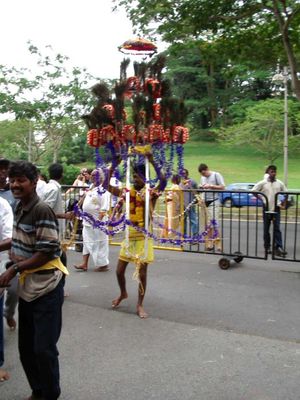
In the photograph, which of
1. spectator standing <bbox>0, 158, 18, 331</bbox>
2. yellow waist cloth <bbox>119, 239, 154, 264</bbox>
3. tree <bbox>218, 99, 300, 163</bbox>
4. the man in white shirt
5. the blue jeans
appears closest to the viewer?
spectator standing <bbox>0, 158, 18, 331</bbox>

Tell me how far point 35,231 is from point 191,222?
664 cm

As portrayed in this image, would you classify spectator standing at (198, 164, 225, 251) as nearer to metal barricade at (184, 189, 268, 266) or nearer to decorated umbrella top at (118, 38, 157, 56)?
metal barricade at (184, 189, 268, 266)

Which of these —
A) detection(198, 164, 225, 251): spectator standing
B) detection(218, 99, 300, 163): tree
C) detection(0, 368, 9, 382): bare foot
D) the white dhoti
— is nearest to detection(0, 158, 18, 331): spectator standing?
detection(0, 368, 9, 382): bare foot

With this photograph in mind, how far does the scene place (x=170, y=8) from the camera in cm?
974

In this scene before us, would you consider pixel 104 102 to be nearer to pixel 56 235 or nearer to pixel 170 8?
pixel 56 235

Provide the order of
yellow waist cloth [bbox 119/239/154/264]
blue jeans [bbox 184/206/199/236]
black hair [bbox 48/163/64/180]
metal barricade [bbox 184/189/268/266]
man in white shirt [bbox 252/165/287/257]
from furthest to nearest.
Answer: blue jeans [bbox 184/206/199/236], metal barricade [bbox 184/189/268/266], man in white shirt [bbox 252/165/287/257], black hair [bbox 48/163/64/180], yellow waist cloth [bbox 119/239/154/264]

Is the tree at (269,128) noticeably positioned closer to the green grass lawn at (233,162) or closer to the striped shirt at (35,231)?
the green grass lawn at (233,162)

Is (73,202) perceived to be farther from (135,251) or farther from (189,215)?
(135,251)

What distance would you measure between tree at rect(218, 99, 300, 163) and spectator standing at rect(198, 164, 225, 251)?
66.2ft

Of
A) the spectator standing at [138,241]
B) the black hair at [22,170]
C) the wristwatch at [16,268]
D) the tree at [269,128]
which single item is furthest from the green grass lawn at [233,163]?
the wristwatch at [16,268]

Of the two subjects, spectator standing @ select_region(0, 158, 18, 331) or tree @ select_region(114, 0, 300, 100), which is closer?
spectator standing @ select_region(0, 158, 18, 331)

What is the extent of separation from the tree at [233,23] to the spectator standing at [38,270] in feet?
23.4

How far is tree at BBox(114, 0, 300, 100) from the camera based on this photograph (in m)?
9.20

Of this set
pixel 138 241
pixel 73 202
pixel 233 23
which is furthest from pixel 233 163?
pixel 138 241
